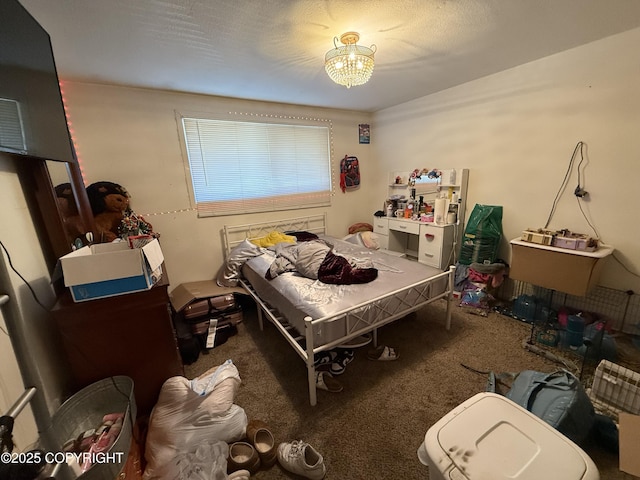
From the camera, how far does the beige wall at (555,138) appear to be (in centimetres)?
216

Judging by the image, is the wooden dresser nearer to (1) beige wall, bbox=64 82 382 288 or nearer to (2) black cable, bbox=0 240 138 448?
(2) black cable, bbox=0 240 138 448

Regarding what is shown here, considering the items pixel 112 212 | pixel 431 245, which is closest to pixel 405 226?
pixel 431 245

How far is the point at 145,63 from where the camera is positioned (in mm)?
2201

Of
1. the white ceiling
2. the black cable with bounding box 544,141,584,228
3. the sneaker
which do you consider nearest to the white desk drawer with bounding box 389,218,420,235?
the black cable with bounding box 544,141,584,228

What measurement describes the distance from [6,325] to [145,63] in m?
2.19

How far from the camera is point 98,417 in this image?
4.55 feet

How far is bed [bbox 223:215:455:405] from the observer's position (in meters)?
1.72

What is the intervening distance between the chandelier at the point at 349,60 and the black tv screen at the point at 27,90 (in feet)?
5.44

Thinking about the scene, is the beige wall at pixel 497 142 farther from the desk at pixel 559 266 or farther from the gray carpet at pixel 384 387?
the gray carpet at pixel 384 387

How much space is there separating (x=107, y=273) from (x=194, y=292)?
1.47 metres

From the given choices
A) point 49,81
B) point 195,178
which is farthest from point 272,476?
point 195,178

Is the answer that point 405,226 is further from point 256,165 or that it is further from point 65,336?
point 65,336

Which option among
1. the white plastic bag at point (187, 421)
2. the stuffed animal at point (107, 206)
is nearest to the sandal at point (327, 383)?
the white plastic bag at point (187, 421)

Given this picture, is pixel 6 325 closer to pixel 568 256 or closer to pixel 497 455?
pixel 497 455
